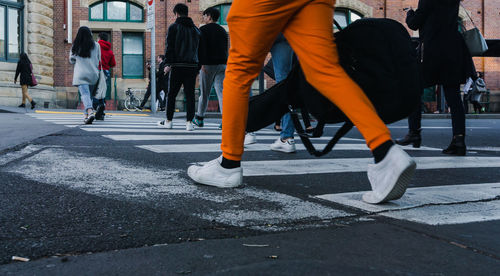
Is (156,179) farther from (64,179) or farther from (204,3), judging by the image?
(204,3)

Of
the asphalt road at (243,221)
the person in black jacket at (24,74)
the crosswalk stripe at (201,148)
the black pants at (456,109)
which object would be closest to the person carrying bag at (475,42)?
the black pants at (456,109)

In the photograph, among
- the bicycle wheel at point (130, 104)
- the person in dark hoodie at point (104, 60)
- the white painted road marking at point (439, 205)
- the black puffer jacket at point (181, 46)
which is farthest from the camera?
the bicycle wheel at point (130, 104)

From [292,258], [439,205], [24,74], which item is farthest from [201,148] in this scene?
[24,74]

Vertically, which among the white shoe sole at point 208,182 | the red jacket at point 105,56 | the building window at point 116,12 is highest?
the building window at point 116,12

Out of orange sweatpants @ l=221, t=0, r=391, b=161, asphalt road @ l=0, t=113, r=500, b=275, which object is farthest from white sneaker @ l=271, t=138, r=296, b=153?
orange sweatpants @ l=221, t=0, r=391, b=161

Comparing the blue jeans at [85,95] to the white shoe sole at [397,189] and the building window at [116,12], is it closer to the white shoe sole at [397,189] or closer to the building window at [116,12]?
the white shoe sole at [397,189]

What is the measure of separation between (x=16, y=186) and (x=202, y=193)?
1065 mm

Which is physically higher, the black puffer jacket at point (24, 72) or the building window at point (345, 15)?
the building window at point (345, 15)

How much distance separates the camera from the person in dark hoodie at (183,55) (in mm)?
7996

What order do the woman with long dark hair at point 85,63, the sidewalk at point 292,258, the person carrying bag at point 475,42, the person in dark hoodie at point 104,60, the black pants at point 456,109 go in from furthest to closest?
the person in dark hoodie at point 104,60, the woman with long dark hair at point 85,63, the person carrying bag at point 475,42, the black pants at point 456,109, the sidewalk at point 292,258

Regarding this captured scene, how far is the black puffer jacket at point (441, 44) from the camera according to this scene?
550 cm

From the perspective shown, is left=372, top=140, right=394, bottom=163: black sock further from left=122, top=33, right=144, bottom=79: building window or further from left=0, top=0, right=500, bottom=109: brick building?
left=122, top=33, right=144, bottom=79: building window

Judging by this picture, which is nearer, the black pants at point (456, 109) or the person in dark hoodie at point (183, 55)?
the black pants at point (456, 109)

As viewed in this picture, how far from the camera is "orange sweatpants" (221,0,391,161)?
2539mm
